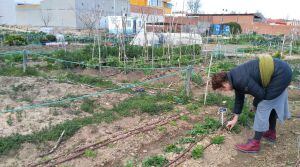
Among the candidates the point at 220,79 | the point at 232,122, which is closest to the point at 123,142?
the point at 232,122

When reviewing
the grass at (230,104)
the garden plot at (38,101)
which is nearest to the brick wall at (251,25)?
the grass at (230,104)

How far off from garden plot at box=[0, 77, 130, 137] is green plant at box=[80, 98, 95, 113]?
2cm

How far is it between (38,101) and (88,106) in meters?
1.05

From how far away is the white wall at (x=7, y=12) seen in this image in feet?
126

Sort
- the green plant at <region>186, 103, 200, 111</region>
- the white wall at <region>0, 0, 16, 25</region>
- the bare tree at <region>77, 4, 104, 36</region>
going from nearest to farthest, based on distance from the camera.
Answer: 1. the green plant at <region>186, 103, 200, 111</region>
2. the bare tree at <region>77, 4, 104, 36</region>
3. the white wall at <region>0, 0, 16, 25</region>

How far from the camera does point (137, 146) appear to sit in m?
4.45

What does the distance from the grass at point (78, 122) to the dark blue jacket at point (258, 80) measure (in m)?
2.21

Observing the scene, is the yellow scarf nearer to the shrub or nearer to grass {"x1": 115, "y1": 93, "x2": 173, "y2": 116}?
grass {"x1": 115, "y1": 93, "x2": 173, "y2": 116}

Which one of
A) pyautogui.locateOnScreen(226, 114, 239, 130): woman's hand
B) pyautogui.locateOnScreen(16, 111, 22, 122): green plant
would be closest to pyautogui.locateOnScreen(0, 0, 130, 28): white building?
pyautogui.locateOnScreen(16, 111, 22, 122): green plant

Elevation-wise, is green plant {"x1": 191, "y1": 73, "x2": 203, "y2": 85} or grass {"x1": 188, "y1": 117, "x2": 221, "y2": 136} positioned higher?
green plant {"x1": 191, "y1": 73, "x2": 203, "y2": 85}

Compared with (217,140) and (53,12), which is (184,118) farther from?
(53,12)

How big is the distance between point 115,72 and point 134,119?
3.67 meters

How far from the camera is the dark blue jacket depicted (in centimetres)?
377

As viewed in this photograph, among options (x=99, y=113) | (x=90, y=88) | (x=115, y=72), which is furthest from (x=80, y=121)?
(x=115, y=72)
